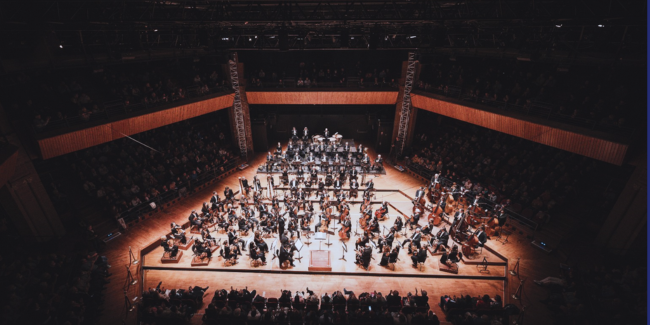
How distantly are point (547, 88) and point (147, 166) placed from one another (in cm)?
1864

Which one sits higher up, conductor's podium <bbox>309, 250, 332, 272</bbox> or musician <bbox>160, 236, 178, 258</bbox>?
musician <bbox>160, 236, 178, 258</bbox>

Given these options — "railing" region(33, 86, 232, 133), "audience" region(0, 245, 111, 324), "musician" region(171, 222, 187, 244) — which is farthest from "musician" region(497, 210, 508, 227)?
"railing" region(33, 86, 232, 133)

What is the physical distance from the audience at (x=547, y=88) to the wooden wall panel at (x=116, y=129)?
39.4 ft

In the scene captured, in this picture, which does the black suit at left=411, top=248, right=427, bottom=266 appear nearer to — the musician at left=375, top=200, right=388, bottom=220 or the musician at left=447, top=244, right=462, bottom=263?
the musician at left=447, top=244, right=462, bottom=263

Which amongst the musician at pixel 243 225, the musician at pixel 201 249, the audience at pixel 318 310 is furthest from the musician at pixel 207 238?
the audience at pixel 318 310

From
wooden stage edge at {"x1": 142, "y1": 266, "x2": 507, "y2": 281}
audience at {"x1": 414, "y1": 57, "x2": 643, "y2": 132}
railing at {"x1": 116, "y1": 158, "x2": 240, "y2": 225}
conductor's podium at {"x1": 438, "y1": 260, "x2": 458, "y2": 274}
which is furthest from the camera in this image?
railing at {"x1": 116, "y1": 158, "x2": 240, "y2": 225}

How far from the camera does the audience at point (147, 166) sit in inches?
520

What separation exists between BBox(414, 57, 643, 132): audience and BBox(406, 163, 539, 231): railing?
4080 mm

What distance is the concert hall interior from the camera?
29.9ft

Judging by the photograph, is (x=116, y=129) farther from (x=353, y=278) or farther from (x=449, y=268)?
(x=449, y=268)

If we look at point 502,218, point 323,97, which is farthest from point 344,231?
point 323,97

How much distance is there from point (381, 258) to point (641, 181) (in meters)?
8.69

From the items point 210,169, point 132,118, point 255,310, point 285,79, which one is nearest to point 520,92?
point 285,79

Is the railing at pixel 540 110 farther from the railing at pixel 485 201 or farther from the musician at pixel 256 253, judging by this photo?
the musician at pixel 256 253
